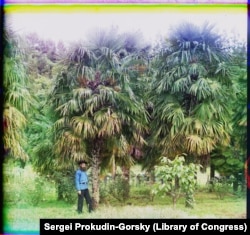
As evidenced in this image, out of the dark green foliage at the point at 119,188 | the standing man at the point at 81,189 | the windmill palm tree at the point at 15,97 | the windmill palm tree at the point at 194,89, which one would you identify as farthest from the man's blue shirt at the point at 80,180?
the windmill palm tree at the point at 194,89

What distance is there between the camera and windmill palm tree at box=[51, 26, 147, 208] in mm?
4875

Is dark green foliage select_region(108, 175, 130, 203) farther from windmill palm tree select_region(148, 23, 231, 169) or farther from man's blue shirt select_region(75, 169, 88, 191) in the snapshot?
windmill palm tree select_region(148, 23, 231, 169)

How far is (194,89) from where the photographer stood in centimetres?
487

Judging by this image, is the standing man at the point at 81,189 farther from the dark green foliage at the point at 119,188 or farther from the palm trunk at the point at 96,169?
the dark green foliage at the point at 119,188

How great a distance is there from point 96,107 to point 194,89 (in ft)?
2.95

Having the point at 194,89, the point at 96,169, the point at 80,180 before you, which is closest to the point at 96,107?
the point at 96,169

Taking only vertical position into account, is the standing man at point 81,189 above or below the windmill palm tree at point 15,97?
below

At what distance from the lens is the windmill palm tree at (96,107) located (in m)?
4.88

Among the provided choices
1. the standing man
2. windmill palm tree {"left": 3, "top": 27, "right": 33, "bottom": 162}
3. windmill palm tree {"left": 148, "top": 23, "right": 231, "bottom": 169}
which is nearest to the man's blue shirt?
the standing man

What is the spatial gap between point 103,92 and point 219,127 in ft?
3.59

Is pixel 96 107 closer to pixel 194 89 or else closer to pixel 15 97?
pixel 15 97

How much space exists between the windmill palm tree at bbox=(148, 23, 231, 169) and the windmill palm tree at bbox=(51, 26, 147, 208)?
0.31 metres

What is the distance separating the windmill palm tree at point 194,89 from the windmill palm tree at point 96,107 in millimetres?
310

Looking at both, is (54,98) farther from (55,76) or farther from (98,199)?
(98,199)
